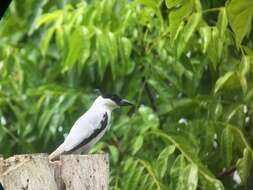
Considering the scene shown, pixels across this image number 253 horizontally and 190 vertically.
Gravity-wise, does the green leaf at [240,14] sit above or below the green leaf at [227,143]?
above

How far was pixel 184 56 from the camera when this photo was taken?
259 centimetres

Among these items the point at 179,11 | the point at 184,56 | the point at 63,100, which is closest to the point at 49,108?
the point at 63,100

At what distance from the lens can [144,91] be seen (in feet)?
9.25

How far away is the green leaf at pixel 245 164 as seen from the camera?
2455 millimetres

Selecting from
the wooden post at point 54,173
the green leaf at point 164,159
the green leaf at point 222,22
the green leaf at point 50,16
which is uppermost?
the wooden post at point 54,173

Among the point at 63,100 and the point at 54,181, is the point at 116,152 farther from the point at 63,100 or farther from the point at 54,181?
the point at 54,181

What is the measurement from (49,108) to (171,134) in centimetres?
43

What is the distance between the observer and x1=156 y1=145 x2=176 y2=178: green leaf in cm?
243

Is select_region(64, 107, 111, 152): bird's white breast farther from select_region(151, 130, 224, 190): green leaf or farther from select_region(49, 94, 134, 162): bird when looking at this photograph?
select_region(151, 130, 224, 190): green leaf

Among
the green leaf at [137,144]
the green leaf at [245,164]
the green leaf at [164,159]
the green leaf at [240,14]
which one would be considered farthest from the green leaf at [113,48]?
the green leaf at [240,14]

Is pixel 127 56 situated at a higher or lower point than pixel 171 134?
higher

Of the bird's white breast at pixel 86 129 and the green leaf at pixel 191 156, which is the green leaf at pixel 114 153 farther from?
the bird's white breast at pixel 86 129

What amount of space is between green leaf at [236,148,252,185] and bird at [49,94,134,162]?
1.25 ft

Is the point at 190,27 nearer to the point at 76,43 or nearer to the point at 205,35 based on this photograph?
the point at 205,35
